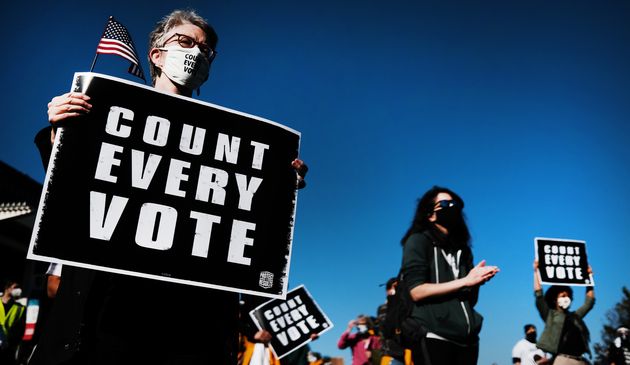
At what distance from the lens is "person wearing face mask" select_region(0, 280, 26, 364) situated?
351 inches

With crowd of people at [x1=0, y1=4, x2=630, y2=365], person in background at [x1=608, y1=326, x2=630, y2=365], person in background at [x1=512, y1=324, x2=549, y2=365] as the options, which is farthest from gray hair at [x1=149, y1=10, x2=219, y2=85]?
person in background at [x1=608, y1=326, x2=630, y2=365]

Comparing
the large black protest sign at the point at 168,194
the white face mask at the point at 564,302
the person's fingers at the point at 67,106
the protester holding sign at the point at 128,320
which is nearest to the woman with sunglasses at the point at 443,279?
the large black protest sign at the point at 168,194

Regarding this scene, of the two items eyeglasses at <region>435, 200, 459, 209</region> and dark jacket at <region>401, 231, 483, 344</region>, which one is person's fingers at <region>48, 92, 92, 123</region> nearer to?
dark jacket at <region>401, 231, 483, 344</region>

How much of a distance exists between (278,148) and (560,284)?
254 inches

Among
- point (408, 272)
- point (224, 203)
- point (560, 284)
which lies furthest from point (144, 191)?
point (560, 284)

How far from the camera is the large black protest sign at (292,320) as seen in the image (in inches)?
301

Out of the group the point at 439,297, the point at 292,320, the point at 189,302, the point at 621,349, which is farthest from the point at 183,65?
the point at 621,349

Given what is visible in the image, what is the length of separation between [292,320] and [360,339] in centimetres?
238

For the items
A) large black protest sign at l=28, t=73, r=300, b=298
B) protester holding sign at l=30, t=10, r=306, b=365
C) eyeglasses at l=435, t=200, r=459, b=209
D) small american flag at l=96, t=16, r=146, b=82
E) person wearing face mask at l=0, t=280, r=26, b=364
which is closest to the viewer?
protester holding sign at l=30, t=10, r=306, b=365

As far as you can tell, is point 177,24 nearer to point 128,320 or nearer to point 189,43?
point 189,43

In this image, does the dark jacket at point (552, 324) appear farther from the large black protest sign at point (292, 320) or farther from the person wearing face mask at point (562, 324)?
the large black protest sign at point (292, 320)

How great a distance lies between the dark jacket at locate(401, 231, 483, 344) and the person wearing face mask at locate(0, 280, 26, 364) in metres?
7.91

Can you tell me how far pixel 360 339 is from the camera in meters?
9.77

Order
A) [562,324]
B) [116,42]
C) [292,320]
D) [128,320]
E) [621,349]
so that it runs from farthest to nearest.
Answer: [621,349], [292,320], [562,324], [116,42], [128,320]
